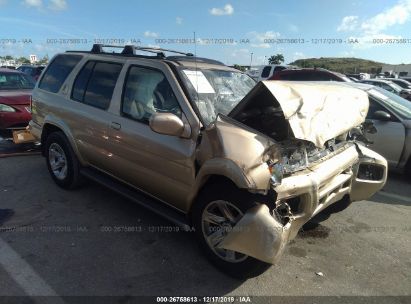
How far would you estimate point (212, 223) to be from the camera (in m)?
3.31

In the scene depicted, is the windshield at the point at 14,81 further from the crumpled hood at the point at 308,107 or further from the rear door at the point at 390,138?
the rear door at the point at 390,138

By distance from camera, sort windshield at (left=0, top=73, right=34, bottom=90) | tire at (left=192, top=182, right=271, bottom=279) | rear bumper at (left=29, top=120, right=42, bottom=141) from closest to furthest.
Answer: tire at (left=192, top=182, right=271, bottom=279) → rear bumper at (left=29, top=120, right=42, bottom=141) → windshield at (left=0, top=73, right=34, bottom=90)

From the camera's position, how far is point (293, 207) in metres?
3.20

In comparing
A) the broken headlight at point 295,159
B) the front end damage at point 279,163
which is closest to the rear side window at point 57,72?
the front end damage at point 279,163

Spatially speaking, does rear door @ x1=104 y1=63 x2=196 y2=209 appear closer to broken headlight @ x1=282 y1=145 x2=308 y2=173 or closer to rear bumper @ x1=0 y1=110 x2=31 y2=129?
broken headlight @ x1=282 y1=145 x2=308 y2=173

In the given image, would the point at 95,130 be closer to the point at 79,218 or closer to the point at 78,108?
the point at 78,108

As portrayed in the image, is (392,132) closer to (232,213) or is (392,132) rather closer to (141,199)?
(232,213)

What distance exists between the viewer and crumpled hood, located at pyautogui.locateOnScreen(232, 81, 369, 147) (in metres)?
3.01

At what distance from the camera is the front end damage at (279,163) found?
282 centimetres

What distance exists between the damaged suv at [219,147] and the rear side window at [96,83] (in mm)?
16

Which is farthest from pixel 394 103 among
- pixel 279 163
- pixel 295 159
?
pixel 279 163

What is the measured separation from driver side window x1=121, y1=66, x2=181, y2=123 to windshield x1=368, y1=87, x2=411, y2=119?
4.37m

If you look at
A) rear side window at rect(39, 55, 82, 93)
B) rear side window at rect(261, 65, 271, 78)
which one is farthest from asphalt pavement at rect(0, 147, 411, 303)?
rear side window at rect(261, 65, 271, 78)

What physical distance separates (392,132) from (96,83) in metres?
4.82
